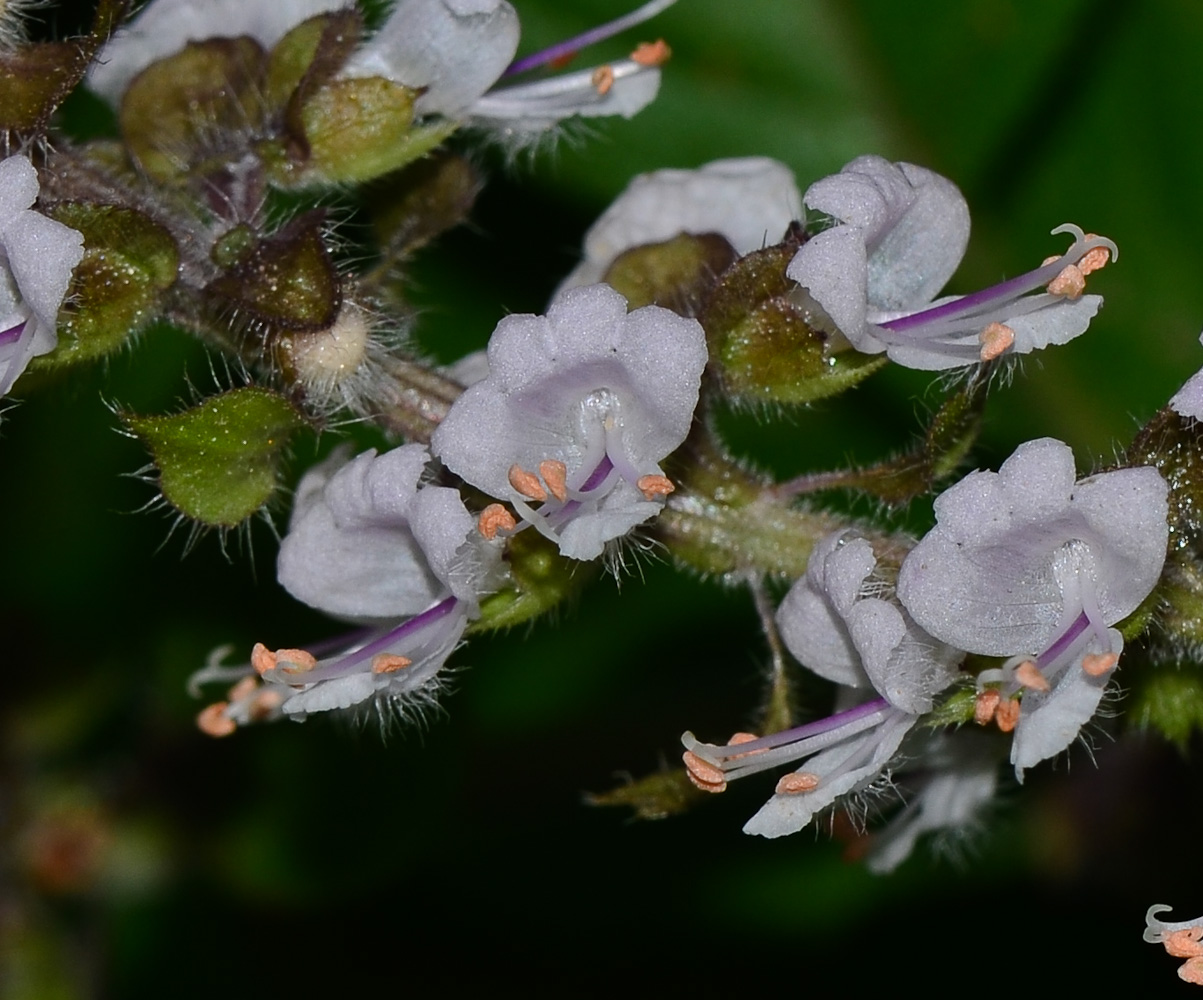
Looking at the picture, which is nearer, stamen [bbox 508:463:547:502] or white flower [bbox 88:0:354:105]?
stamen [bbox 508:463:547:502]

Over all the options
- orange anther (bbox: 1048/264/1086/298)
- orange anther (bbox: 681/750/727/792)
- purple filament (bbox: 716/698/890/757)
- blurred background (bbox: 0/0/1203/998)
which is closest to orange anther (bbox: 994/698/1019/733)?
purple filament (bbox: 716/698/890/757)

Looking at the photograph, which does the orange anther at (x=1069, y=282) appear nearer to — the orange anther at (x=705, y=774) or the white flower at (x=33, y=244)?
the orange anther at (x=705, y=774)

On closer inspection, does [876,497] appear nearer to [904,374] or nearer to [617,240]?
[617,240]

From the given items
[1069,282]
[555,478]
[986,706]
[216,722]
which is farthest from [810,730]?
[216,722]

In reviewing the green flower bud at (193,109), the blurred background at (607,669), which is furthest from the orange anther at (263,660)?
the blurred background at (607,669)

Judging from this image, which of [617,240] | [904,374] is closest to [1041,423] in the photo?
[904,374]

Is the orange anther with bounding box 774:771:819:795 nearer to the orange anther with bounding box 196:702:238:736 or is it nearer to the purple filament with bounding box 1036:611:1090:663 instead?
the purple filament with bounding box 1036:611:1090:663
